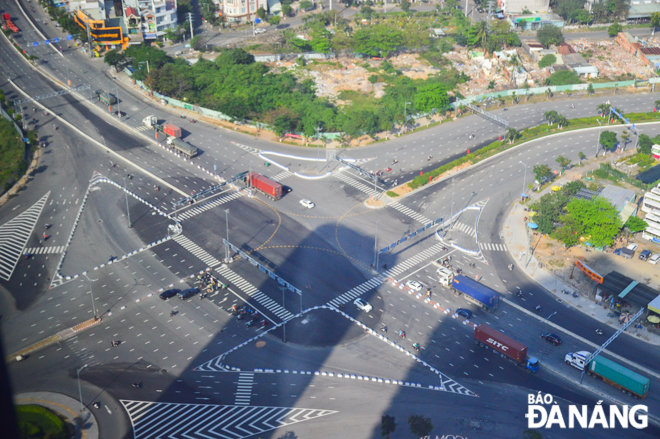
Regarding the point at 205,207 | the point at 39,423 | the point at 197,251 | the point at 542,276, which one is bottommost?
the point at 39,423

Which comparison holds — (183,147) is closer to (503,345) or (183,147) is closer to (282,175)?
(282,175)

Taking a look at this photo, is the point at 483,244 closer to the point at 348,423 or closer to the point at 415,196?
the point at 415,196

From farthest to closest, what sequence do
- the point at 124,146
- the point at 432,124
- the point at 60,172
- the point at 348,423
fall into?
→ the point at 432,124 → the point at 124,146 → the point at 60,172 → the point at 348,423

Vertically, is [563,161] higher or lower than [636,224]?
higher

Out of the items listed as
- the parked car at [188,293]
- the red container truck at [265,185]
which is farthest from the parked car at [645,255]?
the parked car at [188,293]

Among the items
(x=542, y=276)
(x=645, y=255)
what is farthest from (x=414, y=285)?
(x=645, y=255)

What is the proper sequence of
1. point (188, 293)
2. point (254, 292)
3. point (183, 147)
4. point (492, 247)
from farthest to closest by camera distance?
point (183, 147), point (492, 247), point (254, 292), point (188, 293)

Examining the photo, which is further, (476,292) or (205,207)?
(205,207)

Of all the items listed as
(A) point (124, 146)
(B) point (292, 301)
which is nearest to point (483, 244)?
(B) point (292, 301)
